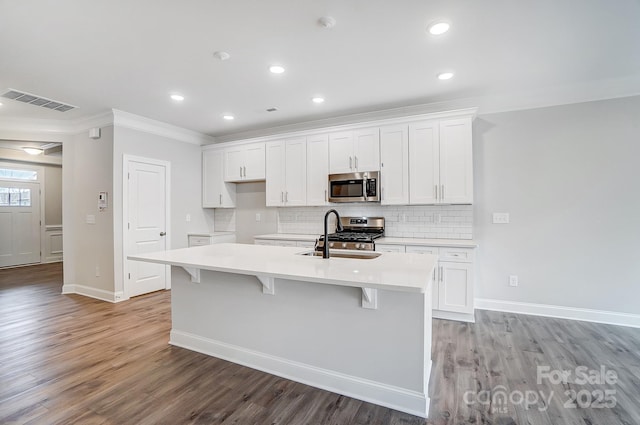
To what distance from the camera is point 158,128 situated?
4.73 meters

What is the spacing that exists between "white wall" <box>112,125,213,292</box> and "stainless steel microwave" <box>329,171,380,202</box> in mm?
2653

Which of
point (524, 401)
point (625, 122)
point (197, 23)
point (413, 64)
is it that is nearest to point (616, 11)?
point (413, 64)

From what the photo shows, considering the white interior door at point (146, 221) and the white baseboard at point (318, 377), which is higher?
the white interior door at point (146, 221)

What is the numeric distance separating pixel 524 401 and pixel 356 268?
57.0 inches

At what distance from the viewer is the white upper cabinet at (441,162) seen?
3605 millimetres

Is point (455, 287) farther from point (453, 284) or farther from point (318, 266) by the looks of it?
point (318, 266)

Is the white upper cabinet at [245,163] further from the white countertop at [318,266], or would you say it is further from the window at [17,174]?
the window at [17,174]

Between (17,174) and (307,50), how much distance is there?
27.5ft

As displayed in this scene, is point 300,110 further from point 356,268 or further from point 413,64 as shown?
point 356,268

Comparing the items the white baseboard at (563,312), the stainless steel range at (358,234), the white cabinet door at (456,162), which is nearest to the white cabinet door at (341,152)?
the stainless steel range at (358,234)

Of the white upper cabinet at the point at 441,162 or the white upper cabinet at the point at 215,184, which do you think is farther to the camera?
the white upper cabinet at the point at 215,184

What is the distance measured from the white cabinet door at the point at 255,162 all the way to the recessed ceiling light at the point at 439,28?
10.4 feet

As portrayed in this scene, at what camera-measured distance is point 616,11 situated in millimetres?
2119

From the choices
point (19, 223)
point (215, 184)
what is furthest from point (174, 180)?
point (19, 223)
